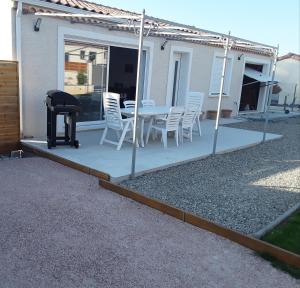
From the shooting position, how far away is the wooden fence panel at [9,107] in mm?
7336

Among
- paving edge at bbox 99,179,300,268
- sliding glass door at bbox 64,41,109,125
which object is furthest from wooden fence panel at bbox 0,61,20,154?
paving edge at bbox 99,179,300,268

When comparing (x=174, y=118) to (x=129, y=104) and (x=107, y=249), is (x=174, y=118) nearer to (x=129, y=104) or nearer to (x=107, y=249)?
(x=129, y=104)

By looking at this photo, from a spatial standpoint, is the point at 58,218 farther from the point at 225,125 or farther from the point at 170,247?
the point at 225,125

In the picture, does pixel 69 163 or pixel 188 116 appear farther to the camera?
pixel 188 116

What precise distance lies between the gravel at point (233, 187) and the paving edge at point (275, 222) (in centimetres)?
9

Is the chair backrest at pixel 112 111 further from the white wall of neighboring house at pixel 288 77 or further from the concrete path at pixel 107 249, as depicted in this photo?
the white wall of neighboring house at pixel 288 77

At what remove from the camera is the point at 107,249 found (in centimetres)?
398

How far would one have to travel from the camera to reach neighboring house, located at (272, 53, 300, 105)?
25797mm

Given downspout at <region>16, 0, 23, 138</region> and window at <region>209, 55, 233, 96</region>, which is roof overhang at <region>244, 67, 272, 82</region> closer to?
window at <region>209, 55, 233, 96</region>

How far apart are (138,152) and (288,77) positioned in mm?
21969

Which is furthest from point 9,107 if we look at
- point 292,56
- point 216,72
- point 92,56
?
point 292,56

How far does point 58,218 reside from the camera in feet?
15.3

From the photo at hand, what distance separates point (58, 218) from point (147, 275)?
5.63 ft

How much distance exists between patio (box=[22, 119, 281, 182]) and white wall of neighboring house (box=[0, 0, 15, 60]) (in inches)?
81.9
